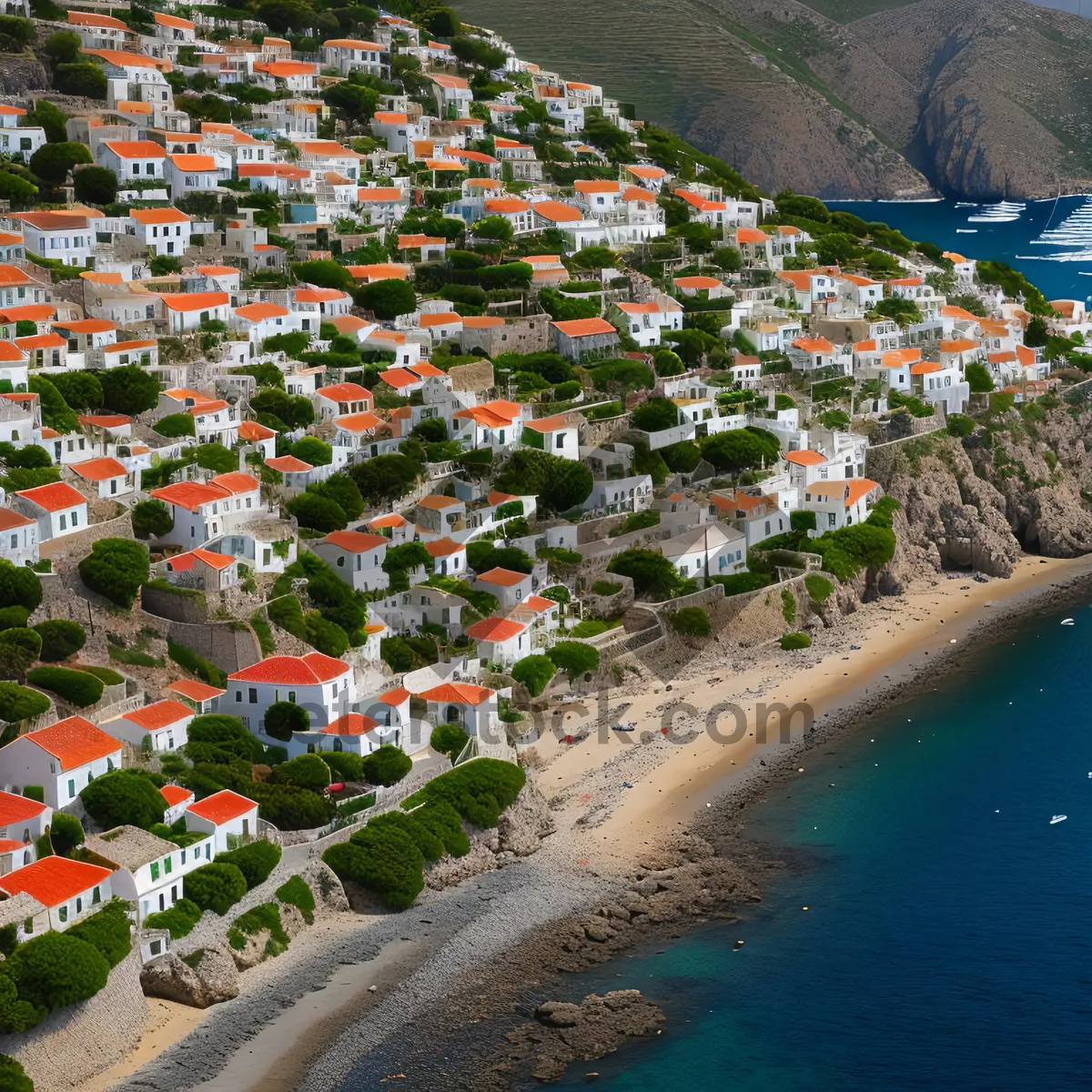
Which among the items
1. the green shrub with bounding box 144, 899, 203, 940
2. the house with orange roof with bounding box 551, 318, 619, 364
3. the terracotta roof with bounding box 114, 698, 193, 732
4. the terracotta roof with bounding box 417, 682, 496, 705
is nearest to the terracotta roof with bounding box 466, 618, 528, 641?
the terracotta roof with bounding box 417, 682, 496, 705

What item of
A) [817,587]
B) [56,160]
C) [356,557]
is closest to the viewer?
[356,557]

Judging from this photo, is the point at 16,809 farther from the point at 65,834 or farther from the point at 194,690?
the point at 194,690

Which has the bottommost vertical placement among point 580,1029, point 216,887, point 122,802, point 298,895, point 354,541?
point 580,1029

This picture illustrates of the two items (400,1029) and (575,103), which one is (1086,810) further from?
(575,103)

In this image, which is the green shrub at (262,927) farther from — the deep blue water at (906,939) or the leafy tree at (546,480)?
the leafy tree at (546,480)

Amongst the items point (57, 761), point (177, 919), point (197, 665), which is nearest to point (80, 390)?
point (197, 665)

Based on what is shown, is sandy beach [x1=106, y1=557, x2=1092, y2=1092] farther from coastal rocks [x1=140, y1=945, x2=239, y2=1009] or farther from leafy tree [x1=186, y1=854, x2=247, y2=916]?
leafy tree [x1=186, y1=854, x2=247, y2=916]


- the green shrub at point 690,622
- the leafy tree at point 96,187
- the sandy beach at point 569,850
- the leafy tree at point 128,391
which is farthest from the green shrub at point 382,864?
the leafy tree at point 96,187
